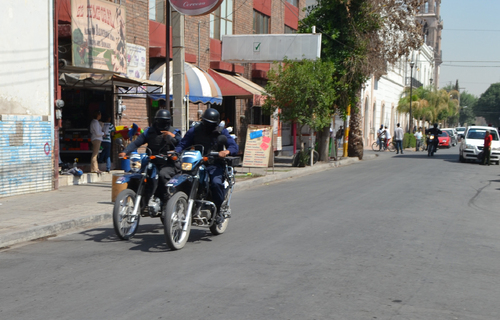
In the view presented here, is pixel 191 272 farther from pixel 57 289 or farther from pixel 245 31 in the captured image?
pixel 245 31

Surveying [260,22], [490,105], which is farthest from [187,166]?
[490,105]

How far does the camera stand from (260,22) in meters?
28.2

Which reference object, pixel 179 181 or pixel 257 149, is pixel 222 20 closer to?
pixel 257 149

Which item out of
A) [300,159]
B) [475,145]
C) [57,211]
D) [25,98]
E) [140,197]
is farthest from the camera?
[475,145]

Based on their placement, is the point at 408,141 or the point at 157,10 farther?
the point at 408,141

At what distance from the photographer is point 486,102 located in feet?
437

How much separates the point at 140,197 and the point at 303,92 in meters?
14.0

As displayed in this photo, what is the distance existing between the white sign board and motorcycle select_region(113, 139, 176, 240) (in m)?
16.0

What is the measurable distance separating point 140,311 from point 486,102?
14129 centimetres

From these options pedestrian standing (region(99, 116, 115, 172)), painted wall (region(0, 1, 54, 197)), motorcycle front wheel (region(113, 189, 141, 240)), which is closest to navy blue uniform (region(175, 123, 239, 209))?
motorcycle front wheel (region(113, 189, 141, 240))

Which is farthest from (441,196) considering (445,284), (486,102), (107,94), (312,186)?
(486,102)

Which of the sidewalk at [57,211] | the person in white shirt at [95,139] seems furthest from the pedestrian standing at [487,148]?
the person in white shirt at [95,139]

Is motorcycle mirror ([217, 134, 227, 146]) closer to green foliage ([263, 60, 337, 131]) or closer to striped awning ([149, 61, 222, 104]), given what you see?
striped awning ([149, 61, 222, 104])

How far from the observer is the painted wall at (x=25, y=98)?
464 inches
